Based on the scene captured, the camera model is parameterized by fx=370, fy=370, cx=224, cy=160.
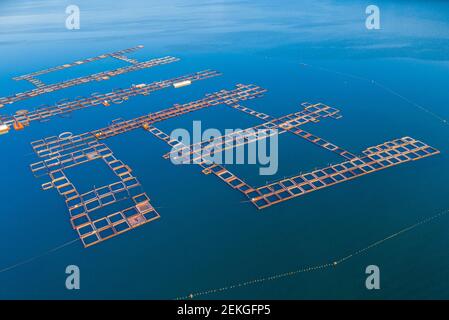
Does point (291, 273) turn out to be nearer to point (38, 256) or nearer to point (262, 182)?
point (262, 182)

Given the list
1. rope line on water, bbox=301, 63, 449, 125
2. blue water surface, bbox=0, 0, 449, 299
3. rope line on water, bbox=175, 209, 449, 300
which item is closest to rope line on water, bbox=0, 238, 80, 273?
blue water surface, bbox=0, 0, 449, 299

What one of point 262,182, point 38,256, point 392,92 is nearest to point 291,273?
point 262,182

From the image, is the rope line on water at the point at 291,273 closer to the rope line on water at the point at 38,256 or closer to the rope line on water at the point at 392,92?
the rope line on water at the point at 38,256

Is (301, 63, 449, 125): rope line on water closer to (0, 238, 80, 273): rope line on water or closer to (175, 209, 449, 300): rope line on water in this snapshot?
(175, 209, 449, 300): rope line on water

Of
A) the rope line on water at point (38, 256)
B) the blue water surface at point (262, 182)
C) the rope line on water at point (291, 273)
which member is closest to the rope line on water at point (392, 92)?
the blue water surface at point (262, 182)

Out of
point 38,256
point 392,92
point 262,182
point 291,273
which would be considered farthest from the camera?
point 392,92

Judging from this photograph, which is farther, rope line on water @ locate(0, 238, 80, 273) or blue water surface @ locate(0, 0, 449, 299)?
rope line on water @ locate(0, 238, 80, 273)

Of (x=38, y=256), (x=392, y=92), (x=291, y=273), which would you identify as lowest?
(x=291, y=273)

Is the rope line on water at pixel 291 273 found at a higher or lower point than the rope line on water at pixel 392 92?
lower

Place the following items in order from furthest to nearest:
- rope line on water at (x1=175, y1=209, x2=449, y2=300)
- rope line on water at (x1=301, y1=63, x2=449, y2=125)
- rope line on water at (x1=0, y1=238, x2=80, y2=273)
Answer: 1. rope line on water at (x1=301, y1=63, x2=449, y2=125)
2. rope line on water at (x1=0, y1=238, x2=80, y2=273)
3. rope line on water at (x1=175, y1=209, x2=449, y2=300)

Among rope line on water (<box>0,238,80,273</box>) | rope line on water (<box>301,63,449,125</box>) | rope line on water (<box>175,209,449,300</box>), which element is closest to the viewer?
rope line on water (<box>175,209,449,300</box>)

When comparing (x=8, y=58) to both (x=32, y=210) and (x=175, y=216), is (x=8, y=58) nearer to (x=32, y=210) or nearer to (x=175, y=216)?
(x=32, y=210)

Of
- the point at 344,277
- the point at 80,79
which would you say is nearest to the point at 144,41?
the point at 80,79
